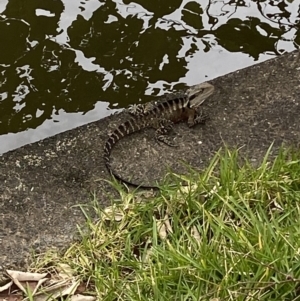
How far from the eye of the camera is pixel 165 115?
16.1ft

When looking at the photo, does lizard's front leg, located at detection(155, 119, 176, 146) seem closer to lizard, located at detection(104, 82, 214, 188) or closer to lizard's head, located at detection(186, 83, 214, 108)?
lizard, located at detection(104, 82, 214, 188)

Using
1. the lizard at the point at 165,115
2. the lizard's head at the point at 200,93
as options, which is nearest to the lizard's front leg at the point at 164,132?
the lizard at the point at 165,115

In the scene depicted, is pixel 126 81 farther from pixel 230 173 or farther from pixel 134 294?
pixel 134 294

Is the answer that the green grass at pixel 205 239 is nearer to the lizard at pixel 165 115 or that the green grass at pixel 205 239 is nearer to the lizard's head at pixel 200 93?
the lizard at pixel 165 115

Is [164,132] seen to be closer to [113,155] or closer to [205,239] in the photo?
[113,155]

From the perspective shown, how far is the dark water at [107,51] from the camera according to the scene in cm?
571

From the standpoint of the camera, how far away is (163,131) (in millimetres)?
4699

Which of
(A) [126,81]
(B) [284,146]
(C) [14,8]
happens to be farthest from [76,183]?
(C) [14,8]

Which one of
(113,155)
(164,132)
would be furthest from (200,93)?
(113,155)

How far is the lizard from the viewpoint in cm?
466

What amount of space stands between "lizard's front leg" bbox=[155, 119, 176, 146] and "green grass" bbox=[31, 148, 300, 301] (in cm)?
45

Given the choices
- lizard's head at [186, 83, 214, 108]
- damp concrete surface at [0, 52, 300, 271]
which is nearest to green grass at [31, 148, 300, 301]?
damp concrete surface at [0, 52, 300, 271]

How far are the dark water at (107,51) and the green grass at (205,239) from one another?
1.72 m

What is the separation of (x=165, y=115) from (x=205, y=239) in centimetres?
147
